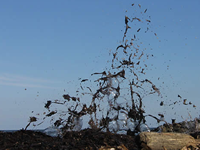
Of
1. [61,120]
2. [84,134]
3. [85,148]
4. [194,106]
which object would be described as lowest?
[85,148]

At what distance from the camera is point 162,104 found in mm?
9211

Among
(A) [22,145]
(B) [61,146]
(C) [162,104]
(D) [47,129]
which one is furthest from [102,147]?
(C) [162,104]

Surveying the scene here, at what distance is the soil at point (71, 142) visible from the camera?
19.8ft

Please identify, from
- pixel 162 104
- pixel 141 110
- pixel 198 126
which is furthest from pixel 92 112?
pixel 198 126

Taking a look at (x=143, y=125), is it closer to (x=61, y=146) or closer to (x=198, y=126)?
(x=198, y=126)

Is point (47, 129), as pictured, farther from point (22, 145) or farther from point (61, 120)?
point (22, 145)

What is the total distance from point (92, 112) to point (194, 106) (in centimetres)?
403

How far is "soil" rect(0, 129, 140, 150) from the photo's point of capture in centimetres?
604

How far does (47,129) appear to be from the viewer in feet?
26.1

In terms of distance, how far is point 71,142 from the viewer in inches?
249

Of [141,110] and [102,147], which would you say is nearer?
[102,147]

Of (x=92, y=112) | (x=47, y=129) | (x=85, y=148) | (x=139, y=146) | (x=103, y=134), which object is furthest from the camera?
(x=92, y=112)

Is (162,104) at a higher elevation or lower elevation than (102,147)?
higher

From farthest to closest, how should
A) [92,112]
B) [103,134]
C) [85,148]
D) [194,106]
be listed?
[194,106] < [92,112] < [103,134] < [85,148]
